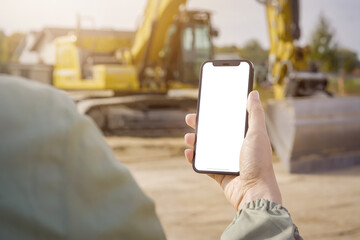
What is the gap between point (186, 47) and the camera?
11383 millimetres

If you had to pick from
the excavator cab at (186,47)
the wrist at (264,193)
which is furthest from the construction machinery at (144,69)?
the wrist at (264,193)

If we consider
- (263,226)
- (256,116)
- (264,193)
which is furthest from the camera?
(256,116)

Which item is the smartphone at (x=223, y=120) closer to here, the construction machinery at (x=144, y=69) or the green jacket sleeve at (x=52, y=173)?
the green jacket sleeve at (x=52, y=173)

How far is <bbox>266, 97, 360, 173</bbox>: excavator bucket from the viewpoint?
569cm

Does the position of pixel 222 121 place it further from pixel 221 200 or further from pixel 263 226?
pixel 221 200

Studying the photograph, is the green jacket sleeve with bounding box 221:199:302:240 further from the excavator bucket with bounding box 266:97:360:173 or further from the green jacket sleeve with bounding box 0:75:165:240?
the excavator bucket with bounding box 266:97:360:173

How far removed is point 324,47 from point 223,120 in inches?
2364

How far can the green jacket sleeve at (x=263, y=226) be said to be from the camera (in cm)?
95

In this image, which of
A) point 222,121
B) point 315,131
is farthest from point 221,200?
point 222,121

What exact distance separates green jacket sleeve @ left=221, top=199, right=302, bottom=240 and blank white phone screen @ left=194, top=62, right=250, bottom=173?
47 cm

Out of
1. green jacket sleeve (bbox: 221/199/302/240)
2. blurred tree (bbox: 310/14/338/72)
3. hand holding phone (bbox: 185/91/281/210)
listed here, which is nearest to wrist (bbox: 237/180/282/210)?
hand holding phone (bbox: 185/91/281/210)

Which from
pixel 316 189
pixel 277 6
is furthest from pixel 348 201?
pixel 277 6

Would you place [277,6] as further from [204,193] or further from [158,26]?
[204,193]

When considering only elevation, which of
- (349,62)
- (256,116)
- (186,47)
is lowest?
(349,62)
